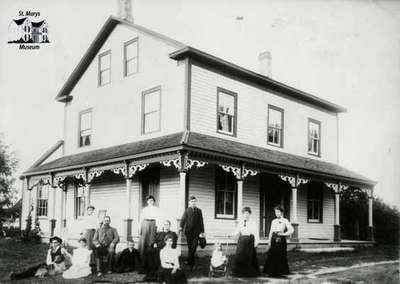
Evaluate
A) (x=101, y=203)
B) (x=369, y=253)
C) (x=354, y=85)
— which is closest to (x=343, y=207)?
(x=369, y=253)

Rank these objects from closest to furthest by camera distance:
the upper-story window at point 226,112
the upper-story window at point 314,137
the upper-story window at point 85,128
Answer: the upper-story window at point 226,112, the upper-story window at point 85,128, the upper-story window at point 314,137

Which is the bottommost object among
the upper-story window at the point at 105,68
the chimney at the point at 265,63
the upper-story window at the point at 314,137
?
the upper-story window at the point at 314,137

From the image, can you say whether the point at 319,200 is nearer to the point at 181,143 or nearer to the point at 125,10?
the point at 181,143

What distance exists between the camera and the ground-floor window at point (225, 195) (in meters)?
17.6

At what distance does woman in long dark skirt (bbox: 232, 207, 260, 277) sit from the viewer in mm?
11656

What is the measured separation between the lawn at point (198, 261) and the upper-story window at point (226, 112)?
4.78 metres

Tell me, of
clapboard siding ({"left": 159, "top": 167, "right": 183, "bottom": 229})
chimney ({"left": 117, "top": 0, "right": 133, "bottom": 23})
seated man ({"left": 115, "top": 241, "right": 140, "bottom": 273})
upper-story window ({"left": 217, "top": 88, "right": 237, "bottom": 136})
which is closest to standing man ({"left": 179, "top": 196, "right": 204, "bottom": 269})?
seated man ({"left": 115, "top": 241, "right": 140, "bottom": 273})

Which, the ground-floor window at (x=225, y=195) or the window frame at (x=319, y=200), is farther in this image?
the window frame at (x=319, y=200)

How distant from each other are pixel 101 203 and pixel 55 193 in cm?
238

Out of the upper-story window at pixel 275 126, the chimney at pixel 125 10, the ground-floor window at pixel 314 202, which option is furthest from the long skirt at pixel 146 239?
the ground-floor window at pixel 314 202

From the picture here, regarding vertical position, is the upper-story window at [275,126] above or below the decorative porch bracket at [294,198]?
above

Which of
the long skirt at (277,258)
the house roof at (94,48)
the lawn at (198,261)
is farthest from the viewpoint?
the house roof at (94,48)

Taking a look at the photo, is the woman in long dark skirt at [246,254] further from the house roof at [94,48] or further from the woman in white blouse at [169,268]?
the house roof at [94,48]

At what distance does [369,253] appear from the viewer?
18281 mm
